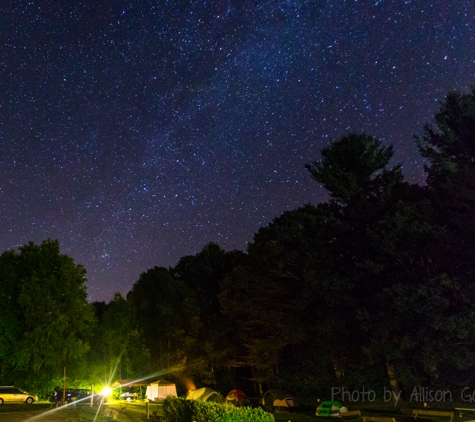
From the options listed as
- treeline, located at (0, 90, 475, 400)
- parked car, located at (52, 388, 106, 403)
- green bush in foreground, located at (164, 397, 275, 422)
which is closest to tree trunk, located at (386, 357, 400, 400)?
treeline, located at (0, 90, 475, 400)

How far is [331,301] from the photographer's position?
37.8 meters

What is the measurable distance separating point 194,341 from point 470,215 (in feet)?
137

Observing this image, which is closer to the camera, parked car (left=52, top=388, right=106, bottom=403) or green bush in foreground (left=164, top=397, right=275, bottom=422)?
green bush in foreground (left=164, top=397, right=275, bottom=422)

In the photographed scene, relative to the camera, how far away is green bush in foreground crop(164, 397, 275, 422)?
14617 millimetres

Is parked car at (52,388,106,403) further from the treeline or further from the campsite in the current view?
the campsite

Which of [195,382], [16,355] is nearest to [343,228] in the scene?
[16,355]

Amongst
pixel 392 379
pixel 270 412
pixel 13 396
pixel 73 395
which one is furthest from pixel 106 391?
pixel 270 412

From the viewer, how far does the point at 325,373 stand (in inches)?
1641

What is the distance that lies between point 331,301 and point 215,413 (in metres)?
24.0

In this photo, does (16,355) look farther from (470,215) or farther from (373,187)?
(470,215)

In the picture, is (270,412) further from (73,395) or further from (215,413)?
(73,395)

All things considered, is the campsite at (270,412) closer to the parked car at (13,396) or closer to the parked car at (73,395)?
the parked car at (73,395)

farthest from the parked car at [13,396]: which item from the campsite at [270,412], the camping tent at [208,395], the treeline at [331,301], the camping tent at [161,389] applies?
the camping tent at [161,389]

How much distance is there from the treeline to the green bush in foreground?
16107 millimetres
